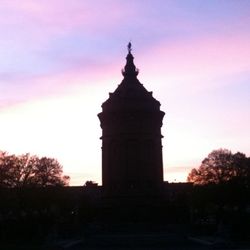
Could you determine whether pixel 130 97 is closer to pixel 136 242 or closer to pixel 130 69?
pixel 130 69

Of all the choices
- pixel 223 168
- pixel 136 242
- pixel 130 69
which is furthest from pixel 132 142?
pixel 136 242

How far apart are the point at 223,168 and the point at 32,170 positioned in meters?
34.2

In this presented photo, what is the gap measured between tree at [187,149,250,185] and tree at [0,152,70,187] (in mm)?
26722

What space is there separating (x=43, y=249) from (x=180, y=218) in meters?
35.2

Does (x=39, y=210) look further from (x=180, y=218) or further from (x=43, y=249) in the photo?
(x=43, y=249)

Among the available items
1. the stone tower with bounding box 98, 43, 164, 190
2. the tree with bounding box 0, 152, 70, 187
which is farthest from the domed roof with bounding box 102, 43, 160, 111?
the tree with bounding box 0, 152, 70, 187

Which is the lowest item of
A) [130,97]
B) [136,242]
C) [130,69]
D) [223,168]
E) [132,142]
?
[136,242]

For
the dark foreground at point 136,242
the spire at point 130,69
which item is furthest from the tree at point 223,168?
the dark foreground at point 136,242

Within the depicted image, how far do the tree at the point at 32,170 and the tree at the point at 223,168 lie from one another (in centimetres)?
2672

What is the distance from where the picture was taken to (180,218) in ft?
271

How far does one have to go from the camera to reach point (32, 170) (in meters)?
116

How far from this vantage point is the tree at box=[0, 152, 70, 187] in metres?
106

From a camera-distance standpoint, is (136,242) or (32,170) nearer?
(136,242)

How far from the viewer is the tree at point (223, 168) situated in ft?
363
